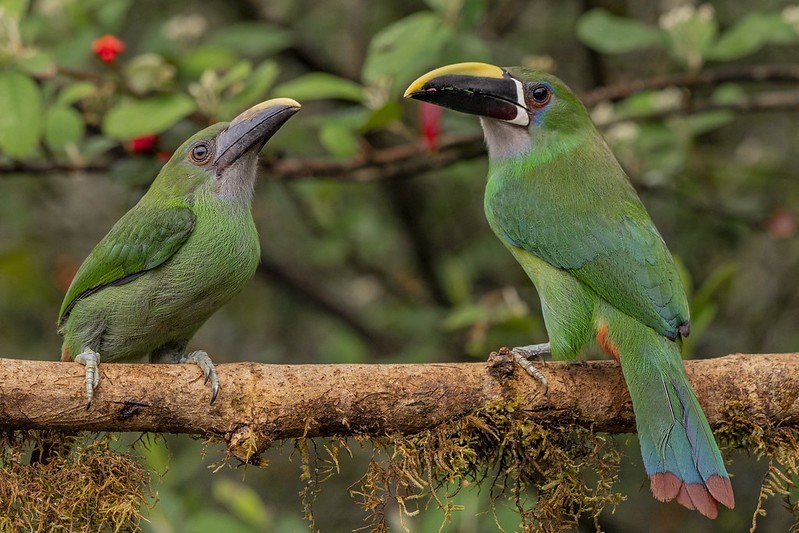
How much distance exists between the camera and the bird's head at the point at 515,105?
11.3 ft

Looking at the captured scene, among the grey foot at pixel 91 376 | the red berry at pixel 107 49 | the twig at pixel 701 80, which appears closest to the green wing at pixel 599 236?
the twig at pixel 701 80

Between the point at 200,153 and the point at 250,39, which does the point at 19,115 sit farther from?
the point at 250,39

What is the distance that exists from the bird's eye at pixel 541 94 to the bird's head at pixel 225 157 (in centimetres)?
91

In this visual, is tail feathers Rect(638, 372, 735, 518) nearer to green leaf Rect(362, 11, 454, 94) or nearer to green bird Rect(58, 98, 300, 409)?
green bird Rect(58, 98, 300, 409)

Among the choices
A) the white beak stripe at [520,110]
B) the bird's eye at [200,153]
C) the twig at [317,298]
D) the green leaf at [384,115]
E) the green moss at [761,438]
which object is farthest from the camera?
the twig at [317,298]

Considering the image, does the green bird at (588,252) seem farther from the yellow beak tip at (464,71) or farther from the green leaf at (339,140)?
the green leaf at (339,140)

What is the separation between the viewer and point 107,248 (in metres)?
3.21

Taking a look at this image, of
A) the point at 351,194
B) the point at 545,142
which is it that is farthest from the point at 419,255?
the point at 545,142

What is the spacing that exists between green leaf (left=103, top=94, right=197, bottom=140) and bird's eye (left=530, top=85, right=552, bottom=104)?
4.27 ft

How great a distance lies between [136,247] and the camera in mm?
3146

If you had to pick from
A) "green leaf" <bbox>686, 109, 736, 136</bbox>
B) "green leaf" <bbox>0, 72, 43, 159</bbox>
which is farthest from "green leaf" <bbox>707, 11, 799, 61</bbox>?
"green leaf" <bbox>0, 72, 43, 159</bbox>

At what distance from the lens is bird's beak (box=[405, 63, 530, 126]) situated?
3373mm

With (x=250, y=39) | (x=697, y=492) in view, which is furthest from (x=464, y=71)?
(x=697, y=492)

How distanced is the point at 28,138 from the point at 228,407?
4.64 feet
